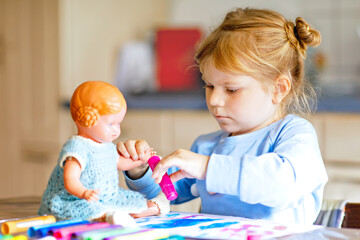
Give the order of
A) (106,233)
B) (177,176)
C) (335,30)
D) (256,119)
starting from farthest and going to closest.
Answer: (335,30) < (256,119) < (177,176) < (106,233)

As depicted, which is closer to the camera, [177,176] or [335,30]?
[177,176]

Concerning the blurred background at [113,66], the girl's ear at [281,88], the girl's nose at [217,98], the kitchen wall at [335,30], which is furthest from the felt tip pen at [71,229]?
the kitchen wall at [335,30]

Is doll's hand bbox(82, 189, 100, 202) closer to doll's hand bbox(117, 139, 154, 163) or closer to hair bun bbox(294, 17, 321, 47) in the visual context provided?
doll's hand bbox(117, 139, 154, 163)

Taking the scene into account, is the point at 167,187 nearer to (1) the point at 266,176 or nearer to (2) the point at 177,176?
(2) the point at 177,176

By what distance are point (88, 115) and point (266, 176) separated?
11.6 inches

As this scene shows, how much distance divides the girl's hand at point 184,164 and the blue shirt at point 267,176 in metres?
0.01

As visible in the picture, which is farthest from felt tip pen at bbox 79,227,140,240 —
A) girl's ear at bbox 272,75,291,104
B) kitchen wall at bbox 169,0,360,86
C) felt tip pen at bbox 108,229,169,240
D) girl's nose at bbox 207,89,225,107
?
kitchen wall at bbox 169,0,360,86

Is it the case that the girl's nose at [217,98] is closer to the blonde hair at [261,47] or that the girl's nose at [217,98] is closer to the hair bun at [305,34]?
the blonde hair at [261,47]

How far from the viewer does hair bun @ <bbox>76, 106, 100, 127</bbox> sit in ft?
2.56

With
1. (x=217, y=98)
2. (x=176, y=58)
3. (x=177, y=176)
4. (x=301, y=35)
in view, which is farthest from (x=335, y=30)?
(x=177, y=176)

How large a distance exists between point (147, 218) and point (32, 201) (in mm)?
402

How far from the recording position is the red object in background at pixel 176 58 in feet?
8.93

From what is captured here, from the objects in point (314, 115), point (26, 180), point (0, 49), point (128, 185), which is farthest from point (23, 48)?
point (128, 185)

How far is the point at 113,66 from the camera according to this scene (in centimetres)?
267
